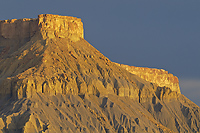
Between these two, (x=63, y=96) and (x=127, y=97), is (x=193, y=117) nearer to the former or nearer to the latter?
(x=127, y=97)

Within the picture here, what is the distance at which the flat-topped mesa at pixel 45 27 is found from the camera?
16762 cm

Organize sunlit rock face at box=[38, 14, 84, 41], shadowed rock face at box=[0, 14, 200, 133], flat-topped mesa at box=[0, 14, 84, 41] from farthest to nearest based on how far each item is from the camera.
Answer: flat-topped mesa at box=[0, 14, 84, 41] → sunlit rock face at box=[38, 14, 84, 41] → shadowed rock face at box=[0, 14, 200, 133]

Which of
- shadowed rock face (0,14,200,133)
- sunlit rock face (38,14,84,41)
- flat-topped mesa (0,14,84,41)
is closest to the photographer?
shadowed rock face (0,14,200,133)

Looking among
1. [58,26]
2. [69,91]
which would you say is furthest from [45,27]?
[69,91]

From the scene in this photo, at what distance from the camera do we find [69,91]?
15762 centimetres

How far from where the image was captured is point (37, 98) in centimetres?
15225

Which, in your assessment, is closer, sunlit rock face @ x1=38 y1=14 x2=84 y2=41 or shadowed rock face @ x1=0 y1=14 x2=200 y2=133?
shadowed rock face @ x1=0 y1=14 x2=200 y2=133

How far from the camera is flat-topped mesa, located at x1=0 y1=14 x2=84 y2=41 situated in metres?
168

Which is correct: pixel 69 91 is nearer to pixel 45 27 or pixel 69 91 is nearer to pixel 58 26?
pixel 45 27

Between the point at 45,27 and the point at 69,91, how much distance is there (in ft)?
50.0

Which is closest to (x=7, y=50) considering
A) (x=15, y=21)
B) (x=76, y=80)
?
(x=15, y=21)

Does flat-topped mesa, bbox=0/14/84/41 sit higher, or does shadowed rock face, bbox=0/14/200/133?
flat-topped mesa, bbox=0/14/84/41

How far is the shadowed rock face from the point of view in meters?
150

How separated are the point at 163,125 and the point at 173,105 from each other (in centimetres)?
790
